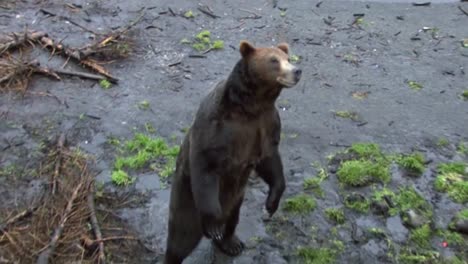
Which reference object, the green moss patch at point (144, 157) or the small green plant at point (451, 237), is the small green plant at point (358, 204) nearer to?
the small green plant at point (451, 237)

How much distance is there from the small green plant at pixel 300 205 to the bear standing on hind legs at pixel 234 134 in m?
1.13

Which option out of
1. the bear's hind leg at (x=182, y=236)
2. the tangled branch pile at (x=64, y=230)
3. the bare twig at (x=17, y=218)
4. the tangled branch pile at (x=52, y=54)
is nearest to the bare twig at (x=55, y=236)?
the tangled branch pile at (x=64, y=230)

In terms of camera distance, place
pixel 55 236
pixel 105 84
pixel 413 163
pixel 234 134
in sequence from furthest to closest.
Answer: pixel 105 84, pixel 413 163, pixel 55 236, pixel 234 134

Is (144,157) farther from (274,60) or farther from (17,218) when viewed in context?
(274,60)

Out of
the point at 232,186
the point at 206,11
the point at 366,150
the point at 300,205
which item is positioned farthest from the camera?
the point at 206,11

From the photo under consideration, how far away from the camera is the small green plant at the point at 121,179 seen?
5643 millimetres

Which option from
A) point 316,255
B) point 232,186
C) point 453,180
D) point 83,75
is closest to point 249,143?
point 232,186

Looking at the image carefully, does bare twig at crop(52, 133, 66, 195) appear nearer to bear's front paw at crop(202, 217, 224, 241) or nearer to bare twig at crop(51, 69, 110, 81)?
bare twig at crop(51, 69, 110, 81)

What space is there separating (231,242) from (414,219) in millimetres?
1394

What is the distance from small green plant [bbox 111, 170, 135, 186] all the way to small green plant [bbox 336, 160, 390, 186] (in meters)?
1.66

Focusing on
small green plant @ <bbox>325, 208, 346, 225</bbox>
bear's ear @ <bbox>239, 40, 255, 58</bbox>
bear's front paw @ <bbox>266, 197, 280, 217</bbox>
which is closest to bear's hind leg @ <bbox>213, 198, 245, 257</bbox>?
bear's front paw @ <bbox>266, 197, 280, 217</bbox>

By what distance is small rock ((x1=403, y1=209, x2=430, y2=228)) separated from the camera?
5.26 m

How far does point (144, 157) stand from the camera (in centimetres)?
591

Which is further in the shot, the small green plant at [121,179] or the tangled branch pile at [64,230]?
the small green plant at [121,179]
